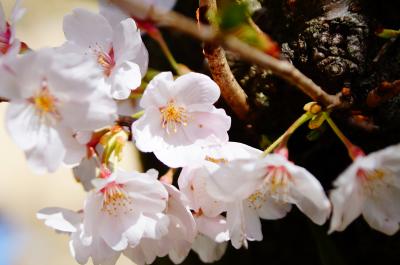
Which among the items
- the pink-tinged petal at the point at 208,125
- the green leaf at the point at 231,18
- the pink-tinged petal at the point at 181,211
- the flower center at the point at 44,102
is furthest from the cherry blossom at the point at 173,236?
the green leaf at the point at 231,18

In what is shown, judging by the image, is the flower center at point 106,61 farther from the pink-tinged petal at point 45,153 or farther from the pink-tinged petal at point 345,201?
the pink-tinged petal at point 345,201

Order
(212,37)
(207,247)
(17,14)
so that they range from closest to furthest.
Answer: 1. (212,37)
2. (17,14)
3. (207,247)

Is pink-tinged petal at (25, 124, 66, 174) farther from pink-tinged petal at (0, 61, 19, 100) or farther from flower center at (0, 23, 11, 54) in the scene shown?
flower center at (0, 23, 11, 54)

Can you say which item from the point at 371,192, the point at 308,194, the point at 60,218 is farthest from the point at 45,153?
the point at 371,192

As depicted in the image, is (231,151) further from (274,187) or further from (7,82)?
(7,82)

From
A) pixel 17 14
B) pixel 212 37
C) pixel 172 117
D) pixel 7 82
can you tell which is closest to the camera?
pixel 212 37

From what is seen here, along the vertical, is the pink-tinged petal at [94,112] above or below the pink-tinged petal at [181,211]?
above

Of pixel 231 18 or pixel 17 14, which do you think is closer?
pixel 231 18

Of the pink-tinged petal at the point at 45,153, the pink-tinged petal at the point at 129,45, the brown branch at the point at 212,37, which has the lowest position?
the pink-tinged petal at the point at 45,153
